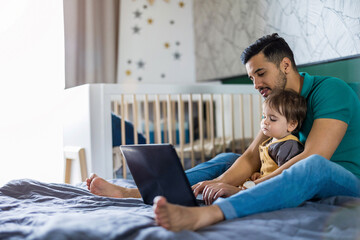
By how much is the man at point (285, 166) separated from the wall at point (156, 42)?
196cm

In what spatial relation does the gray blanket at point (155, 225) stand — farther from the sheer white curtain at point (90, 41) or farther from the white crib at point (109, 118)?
the sheer white curtain at point (90, 41)

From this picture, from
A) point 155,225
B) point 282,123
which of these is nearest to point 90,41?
point 282,123

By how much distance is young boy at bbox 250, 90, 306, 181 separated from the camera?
1.32m

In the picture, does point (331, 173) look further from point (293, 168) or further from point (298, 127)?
point (298, 127)

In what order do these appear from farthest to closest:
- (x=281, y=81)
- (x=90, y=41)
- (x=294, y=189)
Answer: (x=90, y=41) < (x=281, y=81) < (x=294, y=189)

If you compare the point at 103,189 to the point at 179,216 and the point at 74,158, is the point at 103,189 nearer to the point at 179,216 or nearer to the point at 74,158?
the point at 179,216

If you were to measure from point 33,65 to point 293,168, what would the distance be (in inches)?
90.4

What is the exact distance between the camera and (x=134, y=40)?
3.43 meters

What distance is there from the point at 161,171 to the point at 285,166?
0.43 metres

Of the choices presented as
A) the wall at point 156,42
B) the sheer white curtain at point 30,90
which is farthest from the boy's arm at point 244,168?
the wall at point 156,42

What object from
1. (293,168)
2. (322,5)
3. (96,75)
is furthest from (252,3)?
(293,168)

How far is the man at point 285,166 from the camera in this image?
3.05ft

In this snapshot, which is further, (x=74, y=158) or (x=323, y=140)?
(x=74, y=158)

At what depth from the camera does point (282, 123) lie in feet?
4.44
